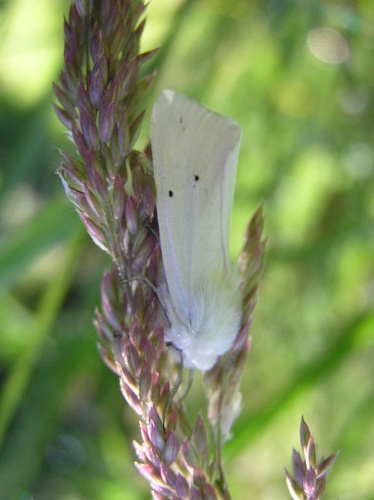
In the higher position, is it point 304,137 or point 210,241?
point 304,137

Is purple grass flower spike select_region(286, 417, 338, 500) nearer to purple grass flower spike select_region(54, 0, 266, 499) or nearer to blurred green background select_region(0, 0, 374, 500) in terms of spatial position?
purple grass flower spike select_region(54, 0, 266, 499)

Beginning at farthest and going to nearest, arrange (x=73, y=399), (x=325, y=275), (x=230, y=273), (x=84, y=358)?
(x=73, y=399)
(x=325, y=275)
(x=84, y=358)
(x=230, y=273)

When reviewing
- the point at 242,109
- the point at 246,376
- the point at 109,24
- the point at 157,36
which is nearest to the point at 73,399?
the point at 246,376

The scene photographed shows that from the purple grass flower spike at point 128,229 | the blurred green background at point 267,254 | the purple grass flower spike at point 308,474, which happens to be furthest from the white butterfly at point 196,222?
the blurred green background at point 267,254

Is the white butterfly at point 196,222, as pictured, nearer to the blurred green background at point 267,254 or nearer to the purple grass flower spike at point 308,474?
the purple grass flower spike at point 308,474

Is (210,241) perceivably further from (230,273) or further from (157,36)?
(157,36)

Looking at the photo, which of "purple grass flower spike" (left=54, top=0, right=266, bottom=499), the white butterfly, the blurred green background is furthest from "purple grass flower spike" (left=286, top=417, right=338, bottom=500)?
the blurred green background

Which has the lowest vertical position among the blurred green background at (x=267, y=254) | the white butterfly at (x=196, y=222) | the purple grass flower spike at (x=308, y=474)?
the purple grass flower spike at (x=308, y=474)

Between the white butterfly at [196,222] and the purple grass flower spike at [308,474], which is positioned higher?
the white butterfly at [196,222]

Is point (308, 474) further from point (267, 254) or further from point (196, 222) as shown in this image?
point (267, 254)
